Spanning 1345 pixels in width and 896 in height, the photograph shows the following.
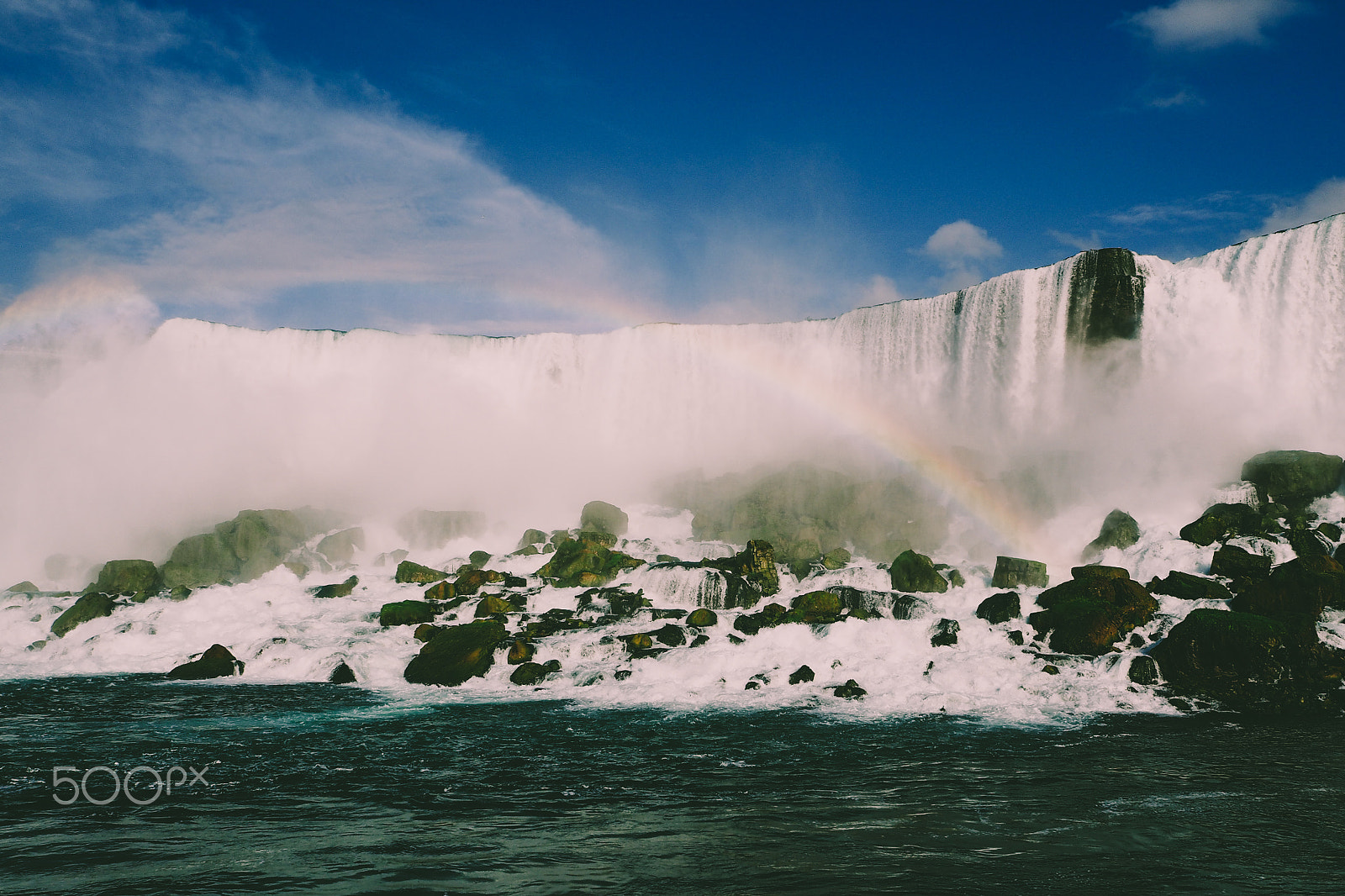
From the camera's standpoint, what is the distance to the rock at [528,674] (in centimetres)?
1855

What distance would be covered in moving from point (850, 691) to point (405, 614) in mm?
15214

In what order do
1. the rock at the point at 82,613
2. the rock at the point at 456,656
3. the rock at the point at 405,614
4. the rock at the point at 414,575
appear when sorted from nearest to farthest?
1. the rock at the point at 456,656
2. the rock at the point at 405,614
3. the rock at the point at 82,613
4. the rock at the point at 414,575

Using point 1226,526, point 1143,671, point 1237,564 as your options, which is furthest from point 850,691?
point 1226,526

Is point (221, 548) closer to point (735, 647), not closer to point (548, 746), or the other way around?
point (735, 647)

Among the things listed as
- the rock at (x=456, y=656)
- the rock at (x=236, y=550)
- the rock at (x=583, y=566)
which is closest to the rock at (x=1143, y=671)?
the rock at (x=456, y=656)

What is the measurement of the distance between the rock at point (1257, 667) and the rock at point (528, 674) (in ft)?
46.4

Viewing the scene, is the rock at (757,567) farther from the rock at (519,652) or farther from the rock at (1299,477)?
the rock at (1299,477)

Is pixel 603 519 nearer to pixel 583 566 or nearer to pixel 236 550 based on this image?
pixel 583 566

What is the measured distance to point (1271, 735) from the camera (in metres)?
Result: 11.9

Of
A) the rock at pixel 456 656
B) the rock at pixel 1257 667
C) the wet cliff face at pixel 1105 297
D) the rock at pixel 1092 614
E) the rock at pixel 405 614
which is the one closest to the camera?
the rock at pixel 1257 667

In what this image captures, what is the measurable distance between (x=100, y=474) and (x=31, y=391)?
9.29 meters

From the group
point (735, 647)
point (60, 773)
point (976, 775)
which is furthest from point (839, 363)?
point (60, 773)

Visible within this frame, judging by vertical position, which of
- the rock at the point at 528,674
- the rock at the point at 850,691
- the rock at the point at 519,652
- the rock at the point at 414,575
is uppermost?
the rock at the point at 414,575

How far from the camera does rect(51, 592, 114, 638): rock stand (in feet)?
84.6
